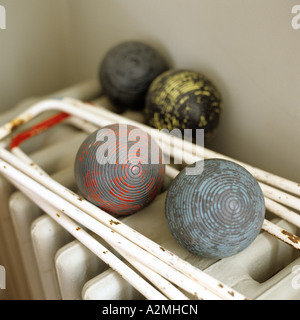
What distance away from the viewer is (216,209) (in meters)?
0.65

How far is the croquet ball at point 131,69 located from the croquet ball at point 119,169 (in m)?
0.29

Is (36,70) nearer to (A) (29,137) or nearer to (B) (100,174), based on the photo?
(A) (29,137)

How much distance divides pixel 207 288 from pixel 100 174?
0.88 ft

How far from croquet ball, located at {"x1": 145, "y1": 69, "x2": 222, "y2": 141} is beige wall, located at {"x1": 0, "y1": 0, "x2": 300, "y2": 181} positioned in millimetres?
71

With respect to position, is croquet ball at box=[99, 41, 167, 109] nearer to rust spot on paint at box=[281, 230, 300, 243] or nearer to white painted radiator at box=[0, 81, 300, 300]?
white painted radiator at box=[0, 81, 300, 300]

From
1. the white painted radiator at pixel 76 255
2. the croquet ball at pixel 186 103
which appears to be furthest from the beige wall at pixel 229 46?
the white painted radiator at pixel 76 255

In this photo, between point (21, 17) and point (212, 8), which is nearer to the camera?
point (212, 8)

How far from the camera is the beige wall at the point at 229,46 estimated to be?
33.7 inches

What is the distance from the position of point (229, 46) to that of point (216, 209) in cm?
46

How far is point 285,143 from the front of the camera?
920 millimetres

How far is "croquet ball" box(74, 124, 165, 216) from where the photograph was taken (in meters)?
0.75

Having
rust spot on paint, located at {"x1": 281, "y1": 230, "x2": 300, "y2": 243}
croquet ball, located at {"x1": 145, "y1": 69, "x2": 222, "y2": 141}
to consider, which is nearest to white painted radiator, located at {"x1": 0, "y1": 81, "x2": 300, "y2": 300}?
rust spot on paint, located at {"x1": 281, "y1": 230, "x2": 300, "y2": 243}

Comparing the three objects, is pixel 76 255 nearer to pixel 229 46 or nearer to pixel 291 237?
pixel 291 237
